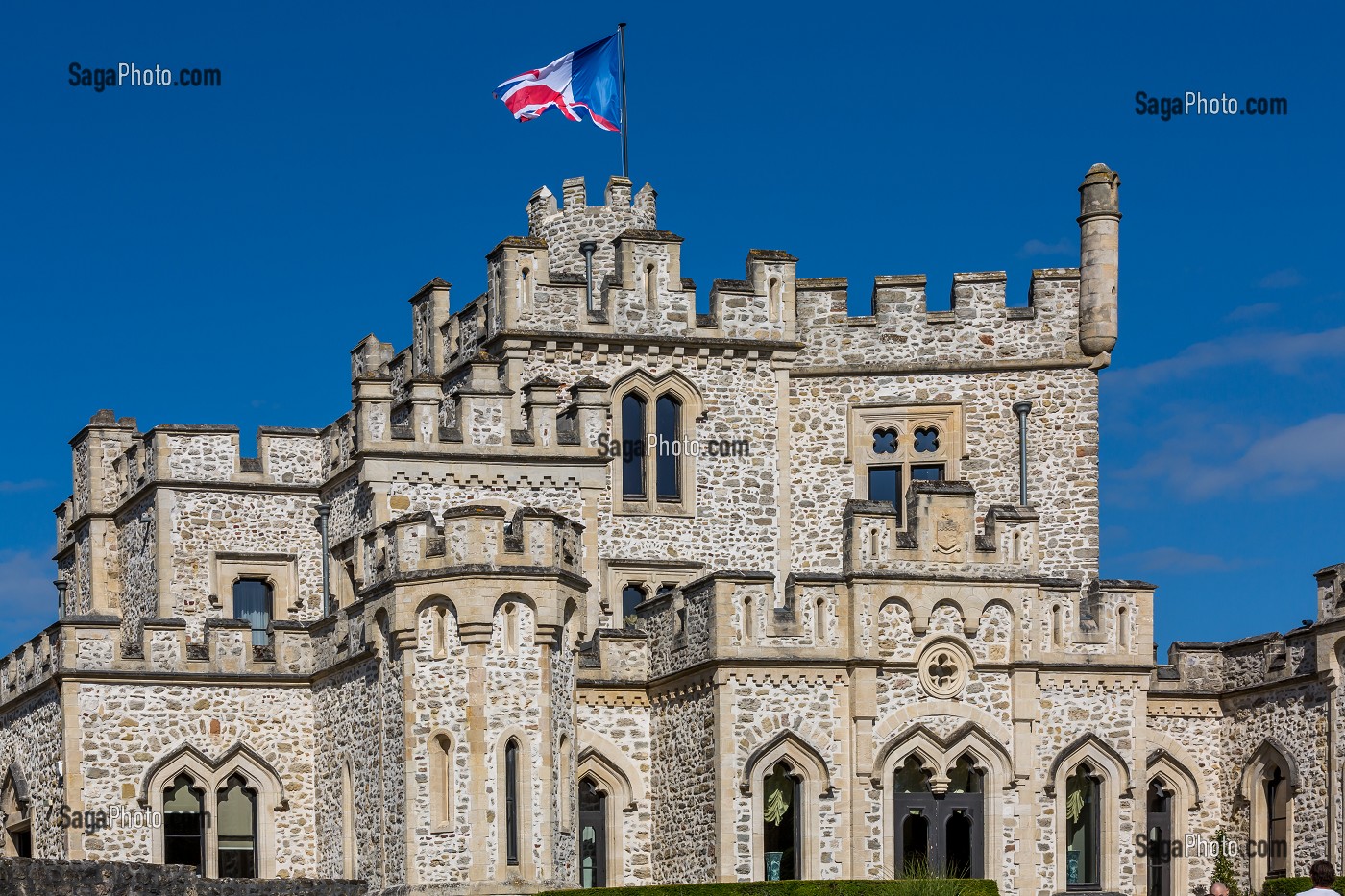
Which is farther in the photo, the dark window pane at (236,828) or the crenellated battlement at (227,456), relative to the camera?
the crenellated battlement at (227,456)

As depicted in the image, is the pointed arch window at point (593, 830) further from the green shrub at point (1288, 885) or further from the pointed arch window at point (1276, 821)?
the pointed arch window at point (1276, 821)

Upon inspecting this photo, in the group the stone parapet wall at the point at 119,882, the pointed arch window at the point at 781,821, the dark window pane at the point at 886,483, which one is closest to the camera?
the stone parapet wall at the point at 119,882

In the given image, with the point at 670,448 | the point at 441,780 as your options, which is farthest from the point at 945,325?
the point at 441,780

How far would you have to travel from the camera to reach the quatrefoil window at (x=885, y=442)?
53.2 m

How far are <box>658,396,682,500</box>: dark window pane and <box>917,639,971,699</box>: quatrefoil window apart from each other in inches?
291

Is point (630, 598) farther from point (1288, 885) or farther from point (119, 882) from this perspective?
point (119, 882)

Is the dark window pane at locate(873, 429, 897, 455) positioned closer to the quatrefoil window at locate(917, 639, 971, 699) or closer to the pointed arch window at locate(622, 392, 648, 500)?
the pointed arch window at locate(622, 392, 648, 500)

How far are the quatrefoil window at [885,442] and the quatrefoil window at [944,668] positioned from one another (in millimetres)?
7975

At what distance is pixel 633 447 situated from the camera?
169ft

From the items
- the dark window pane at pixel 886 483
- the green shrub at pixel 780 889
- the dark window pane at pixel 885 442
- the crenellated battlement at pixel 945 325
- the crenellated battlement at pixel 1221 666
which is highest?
the crenellated battlement at pixel 945 325

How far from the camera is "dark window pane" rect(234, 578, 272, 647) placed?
52.2 meters

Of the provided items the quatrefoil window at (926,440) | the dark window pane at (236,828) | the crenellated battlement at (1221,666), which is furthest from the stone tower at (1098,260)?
the dark window pane at (236,828)

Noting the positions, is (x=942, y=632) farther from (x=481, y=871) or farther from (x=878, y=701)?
(x=481, y=871)

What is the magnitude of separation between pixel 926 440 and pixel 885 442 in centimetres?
76
